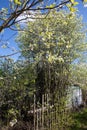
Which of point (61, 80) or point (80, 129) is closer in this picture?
point (80, 129)

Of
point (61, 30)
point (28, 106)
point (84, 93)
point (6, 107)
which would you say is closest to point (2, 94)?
point (6, 107)

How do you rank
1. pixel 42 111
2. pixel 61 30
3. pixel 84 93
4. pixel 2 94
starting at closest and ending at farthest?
pixel 42 111
pixel 2 94
pixel 61 30
pixel 84 93

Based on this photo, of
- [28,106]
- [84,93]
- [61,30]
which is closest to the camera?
[28,106]

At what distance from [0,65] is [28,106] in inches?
76.0

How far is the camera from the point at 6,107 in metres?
11.1

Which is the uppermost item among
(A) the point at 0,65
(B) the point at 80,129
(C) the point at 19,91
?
(A) the point at 0,65

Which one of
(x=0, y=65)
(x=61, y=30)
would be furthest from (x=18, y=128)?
(x=61, y=30)

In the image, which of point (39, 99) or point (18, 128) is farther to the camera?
point (39, 99)

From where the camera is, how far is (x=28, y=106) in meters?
11.6

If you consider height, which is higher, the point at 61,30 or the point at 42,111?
the point at 61,30

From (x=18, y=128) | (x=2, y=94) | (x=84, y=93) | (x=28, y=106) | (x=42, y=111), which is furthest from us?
(x=84, y=93)

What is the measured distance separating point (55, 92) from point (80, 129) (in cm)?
162

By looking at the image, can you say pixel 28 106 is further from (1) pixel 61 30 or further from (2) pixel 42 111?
(1) pixel 61 30

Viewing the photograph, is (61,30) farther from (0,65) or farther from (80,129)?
(80,129)
